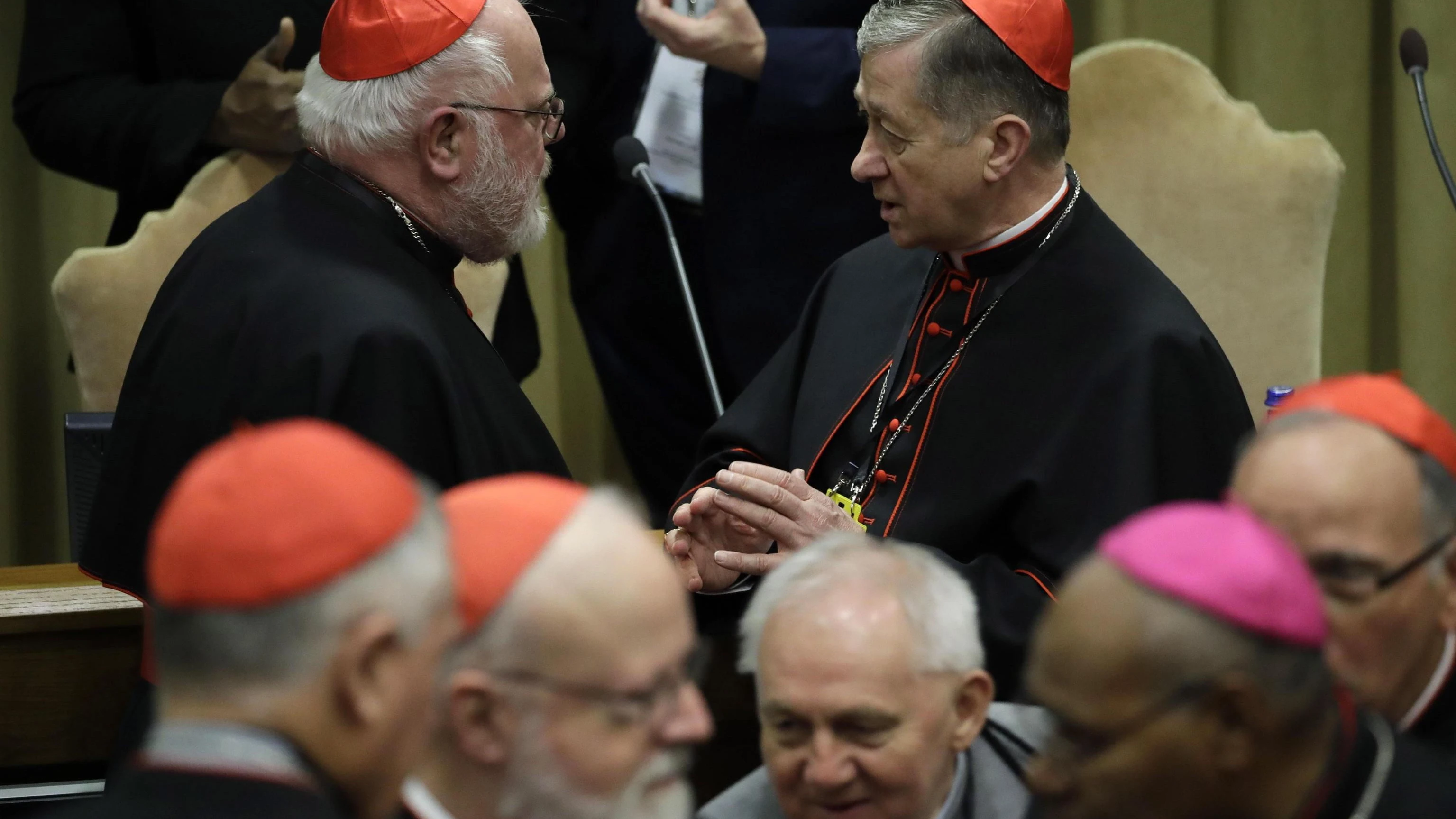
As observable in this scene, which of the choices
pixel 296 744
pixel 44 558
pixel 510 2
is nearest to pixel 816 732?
pixel 296 744

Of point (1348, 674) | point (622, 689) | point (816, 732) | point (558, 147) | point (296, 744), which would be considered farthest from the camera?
point (558, 147)

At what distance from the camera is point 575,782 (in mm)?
1656

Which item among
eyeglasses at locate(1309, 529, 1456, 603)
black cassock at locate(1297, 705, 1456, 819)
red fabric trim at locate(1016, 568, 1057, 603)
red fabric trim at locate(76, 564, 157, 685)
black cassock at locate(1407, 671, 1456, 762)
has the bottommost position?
red fabric trim at locate(76, 564, 157, 685)

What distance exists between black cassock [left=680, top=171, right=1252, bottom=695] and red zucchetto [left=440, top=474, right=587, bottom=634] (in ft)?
3.78

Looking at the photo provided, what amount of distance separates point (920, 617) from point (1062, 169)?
1297mm

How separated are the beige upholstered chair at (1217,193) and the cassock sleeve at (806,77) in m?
0.59

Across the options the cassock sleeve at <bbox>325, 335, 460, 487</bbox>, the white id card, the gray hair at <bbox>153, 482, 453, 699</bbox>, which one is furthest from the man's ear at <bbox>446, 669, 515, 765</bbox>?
the white id card

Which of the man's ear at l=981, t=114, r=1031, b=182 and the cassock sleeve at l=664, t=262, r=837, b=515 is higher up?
the man's ear at l=981, t=114, r=1031, b=182

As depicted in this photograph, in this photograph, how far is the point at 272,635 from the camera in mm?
1395

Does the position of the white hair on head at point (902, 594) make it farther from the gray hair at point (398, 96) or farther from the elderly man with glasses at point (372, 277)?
the gray hair at point (398, 96)

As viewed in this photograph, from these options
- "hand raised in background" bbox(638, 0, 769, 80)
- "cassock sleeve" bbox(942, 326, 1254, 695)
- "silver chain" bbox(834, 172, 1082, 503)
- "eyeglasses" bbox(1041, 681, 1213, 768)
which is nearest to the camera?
"eyeglasses" bbox(1041, 681, 1213, 768)

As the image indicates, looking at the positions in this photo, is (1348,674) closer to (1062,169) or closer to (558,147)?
(1062,169)

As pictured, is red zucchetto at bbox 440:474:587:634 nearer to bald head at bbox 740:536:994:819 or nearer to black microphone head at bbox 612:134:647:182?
bald head at bbox 740:536:994:819

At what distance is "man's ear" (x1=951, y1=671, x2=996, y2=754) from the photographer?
217 cm
